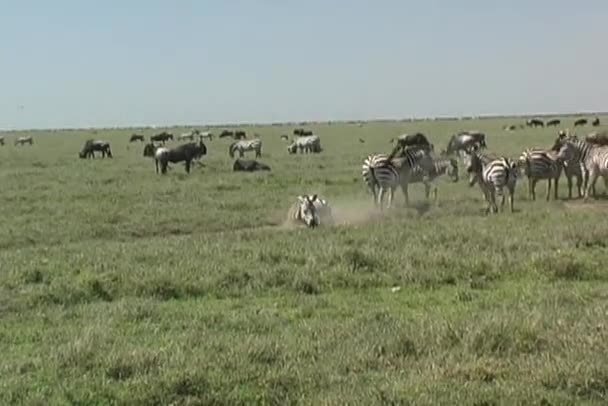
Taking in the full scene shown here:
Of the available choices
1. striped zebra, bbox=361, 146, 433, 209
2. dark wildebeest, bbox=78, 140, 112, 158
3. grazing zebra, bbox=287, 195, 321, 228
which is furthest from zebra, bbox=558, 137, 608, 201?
dark wildebeest, bbox=78, 140, 112, 158

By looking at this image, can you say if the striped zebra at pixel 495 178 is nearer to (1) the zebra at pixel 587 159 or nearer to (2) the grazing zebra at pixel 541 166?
(2) the grazing zebra at pixel 541 166

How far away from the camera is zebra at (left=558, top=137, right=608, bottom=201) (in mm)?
23391

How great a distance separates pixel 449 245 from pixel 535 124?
81.7 metres

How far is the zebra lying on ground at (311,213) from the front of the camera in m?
18.5

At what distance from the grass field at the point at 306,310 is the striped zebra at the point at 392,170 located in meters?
2.43

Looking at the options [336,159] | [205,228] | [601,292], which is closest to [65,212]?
[205,228]

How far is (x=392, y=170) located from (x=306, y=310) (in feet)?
45.7

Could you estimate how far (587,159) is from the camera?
2409cm

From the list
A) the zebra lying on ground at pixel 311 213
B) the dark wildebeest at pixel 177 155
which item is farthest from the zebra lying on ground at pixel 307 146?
the zebra lying on ground at pixel 311 213

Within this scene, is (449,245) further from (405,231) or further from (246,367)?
(246,367)

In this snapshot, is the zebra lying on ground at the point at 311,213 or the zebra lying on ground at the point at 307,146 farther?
the zebra lying on ground at the point at 307,146

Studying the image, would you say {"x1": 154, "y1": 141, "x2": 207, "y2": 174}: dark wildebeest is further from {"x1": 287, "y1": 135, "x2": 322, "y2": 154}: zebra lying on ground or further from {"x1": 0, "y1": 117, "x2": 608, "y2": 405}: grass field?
{"x1": 0, "y1": 117, "x2": 608, "y2": 405}: grass field

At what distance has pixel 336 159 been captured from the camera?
4228cm

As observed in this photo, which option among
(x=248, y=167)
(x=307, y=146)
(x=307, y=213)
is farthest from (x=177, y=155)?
Result: (x=307, y=213)
